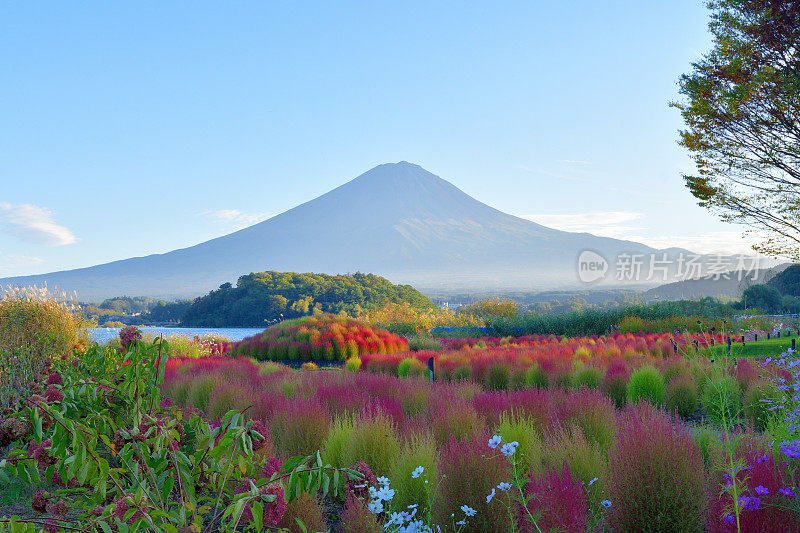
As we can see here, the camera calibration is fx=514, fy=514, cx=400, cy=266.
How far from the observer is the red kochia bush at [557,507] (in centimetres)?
203

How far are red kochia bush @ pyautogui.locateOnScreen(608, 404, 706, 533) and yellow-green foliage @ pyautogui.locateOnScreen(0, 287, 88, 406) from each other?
26.1 ft

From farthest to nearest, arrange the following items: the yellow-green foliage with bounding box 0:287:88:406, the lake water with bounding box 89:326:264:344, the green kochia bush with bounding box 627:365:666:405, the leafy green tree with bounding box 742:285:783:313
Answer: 1. the leafy green tree with bounding box 742:285:783:313
2. the lake water with bounding box 89:326:264:344
3. the yellow-green foliage with bounding box 0:287:88:406
4. the green kochia bush with bounding box 627:365:666:405

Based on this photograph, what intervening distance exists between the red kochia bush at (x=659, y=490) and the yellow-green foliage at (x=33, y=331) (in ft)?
26.1

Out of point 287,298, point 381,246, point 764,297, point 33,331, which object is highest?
point 381,246

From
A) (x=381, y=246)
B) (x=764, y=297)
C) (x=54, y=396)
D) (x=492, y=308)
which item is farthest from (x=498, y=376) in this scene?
(x=381, y=246)

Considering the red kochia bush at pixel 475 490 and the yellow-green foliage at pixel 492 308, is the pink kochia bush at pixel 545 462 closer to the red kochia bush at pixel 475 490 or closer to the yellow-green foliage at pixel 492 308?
the red kochia bush at pixel 475 490

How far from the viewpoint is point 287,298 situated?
115ft

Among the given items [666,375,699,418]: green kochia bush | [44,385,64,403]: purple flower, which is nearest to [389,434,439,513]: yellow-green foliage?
[44,385,64,403]: purple flower

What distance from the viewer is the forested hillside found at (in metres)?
33.9

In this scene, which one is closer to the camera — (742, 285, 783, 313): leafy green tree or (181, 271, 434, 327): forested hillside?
(742, 285, 783, 313): leafy green tree

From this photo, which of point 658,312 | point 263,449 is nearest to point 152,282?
point 658,312

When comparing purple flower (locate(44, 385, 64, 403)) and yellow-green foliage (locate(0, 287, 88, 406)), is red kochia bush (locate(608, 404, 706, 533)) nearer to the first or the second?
purple flower (locate(44, 385, 64, 403))

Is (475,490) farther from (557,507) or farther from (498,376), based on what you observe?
(498,376)

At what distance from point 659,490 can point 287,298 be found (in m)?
34.0
